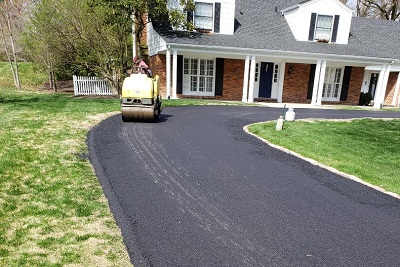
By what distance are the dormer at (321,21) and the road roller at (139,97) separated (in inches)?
558

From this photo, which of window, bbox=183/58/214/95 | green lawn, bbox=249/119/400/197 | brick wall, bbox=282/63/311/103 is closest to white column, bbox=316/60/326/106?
brick wall, bbox=282/63/311/103

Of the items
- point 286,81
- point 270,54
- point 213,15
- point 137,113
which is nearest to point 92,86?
point 213,15

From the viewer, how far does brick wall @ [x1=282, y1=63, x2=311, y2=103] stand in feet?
Result: 65.0

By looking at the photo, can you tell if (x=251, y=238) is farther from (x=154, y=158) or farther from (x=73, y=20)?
(x=73, y=20)

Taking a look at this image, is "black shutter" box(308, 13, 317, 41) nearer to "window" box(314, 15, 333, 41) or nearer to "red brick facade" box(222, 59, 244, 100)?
"window" box(314, 15, 333, 41)

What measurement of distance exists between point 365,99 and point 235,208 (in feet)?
69.7

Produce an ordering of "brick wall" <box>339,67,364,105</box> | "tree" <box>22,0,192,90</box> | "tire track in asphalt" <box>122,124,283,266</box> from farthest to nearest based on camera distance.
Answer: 1. "brick wall" <box>339,67,364,105</box>
2. "tree" <box>22,0,192,90</box>
3. "tire track in asphalt" <box>122,124,283,266</box>

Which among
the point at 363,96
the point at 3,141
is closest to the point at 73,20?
the point at 3,141

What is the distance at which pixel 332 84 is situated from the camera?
821 inches

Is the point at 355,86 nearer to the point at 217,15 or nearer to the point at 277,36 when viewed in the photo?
the point at 277,36

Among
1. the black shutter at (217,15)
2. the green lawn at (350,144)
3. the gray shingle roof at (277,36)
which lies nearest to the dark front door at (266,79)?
the gray shingle roof at (277,36)

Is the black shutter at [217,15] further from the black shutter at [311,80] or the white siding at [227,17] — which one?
the black shutter at [311,80]

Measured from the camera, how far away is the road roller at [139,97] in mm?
8641

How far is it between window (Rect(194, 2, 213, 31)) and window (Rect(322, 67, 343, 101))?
917cm
